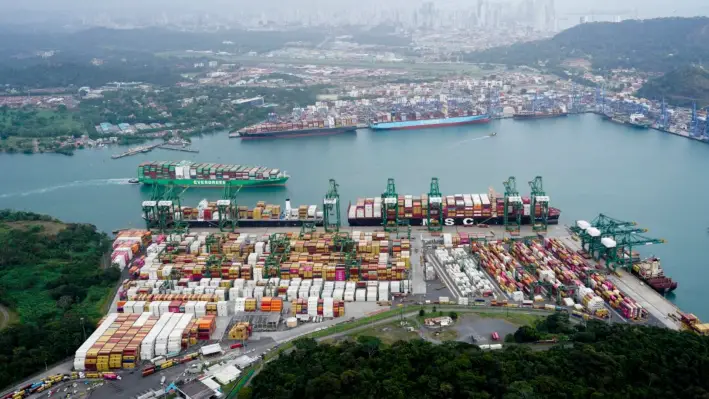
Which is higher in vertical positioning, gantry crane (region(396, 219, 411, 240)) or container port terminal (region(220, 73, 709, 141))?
container port terminal (region(220, 73, 709, 141))

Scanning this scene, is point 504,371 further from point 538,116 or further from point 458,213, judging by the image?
point 538,116

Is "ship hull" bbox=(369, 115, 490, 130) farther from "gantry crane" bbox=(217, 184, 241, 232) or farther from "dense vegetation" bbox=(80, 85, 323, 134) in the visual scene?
"gantry crane" bbox=(217, 184, 241, 232)

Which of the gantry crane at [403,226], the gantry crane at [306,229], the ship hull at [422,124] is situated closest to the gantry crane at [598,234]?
the gantry crane at [403,226]

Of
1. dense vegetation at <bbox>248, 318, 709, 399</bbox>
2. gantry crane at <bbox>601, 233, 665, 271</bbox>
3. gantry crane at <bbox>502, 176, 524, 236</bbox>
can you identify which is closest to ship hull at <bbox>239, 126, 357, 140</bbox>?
gantry crane at <bbox>502, 176, 524, 236</bbox>

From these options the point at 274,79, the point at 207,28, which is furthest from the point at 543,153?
the point at 207,28

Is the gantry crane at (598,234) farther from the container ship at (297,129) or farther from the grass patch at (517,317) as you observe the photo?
the container ship at (297,129)

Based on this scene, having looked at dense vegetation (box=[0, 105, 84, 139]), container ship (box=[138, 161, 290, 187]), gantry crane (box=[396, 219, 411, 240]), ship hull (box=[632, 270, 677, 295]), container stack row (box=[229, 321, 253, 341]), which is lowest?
ship hull (box=[632, 270, 677, 295])

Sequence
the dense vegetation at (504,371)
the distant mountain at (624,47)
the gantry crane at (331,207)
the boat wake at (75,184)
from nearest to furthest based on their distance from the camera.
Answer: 1. the dense vegetation at (504,371)
2. the gantry crane at (331,207)
3. the boat wake at (75,184)
4. the distant mountain at (624,47)
